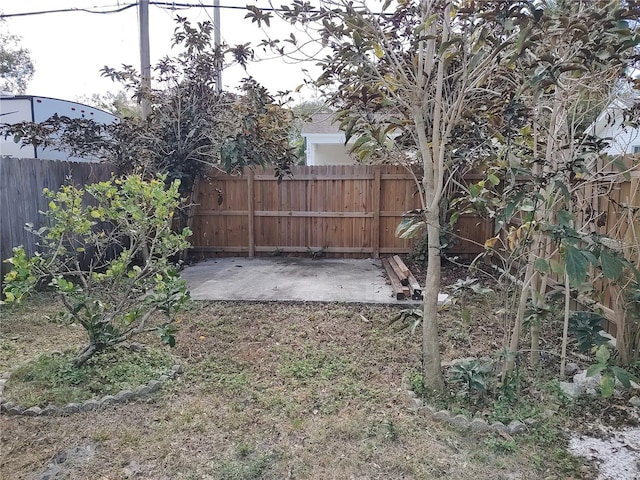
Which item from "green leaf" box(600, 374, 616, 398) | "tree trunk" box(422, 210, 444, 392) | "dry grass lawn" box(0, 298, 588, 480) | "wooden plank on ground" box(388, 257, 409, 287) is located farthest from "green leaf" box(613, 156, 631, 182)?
"wooden plank on ground" box(388, 257, 409, 287)

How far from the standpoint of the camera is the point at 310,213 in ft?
26.4

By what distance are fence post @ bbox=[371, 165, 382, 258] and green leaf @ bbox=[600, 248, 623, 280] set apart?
5.72 m

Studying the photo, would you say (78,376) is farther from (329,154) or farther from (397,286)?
(329,154)

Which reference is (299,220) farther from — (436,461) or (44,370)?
(436,461)

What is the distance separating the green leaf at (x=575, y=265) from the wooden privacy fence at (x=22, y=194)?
4.88 m

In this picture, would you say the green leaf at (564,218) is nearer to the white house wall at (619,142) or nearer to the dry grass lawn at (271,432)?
the white house wall at (619,142)

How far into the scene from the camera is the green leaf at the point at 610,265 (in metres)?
2.12

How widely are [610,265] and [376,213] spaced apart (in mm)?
5792

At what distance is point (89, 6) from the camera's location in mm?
8195

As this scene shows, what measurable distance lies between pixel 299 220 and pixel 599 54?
20.4 ft

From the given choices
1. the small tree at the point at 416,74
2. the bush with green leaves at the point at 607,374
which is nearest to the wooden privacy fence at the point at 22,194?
the small tree at the point at 416,74

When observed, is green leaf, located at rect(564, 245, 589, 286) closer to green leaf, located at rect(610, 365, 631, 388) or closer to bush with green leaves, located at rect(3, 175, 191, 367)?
green leaf, located at rect(610, 365, 631, 388)

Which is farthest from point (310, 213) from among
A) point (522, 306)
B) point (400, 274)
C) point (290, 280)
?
point (522, 306)

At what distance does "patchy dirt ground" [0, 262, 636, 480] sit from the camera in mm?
2129
